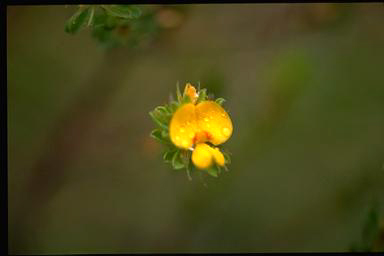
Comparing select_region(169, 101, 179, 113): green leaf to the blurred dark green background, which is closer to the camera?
select_region(169, 101, 179, 113): green leaf

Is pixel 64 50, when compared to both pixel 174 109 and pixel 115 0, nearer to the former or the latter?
pixel 115 0

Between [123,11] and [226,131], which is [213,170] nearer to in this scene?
[226,131]

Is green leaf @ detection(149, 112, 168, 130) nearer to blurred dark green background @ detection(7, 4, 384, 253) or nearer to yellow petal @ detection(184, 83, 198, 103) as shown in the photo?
yellow petal @ detection(184, 83, 198, 103)

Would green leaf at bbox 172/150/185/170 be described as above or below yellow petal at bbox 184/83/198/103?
below

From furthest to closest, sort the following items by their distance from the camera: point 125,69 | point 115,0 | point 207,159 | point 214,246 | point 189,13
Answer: point 214,246
point 125,69
point 189,13
point 115,0
point 207,159

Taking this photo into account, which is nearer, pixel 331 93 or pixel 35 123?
pixel 35 123

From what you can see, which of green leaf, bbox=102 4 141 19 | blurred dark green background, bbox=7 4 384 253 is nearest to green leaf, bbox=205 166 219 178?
green leaf, bbox=102 4 141 19

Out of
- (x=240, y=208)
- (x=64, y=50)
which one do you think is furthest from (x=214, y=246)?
(x=64, y=50)
